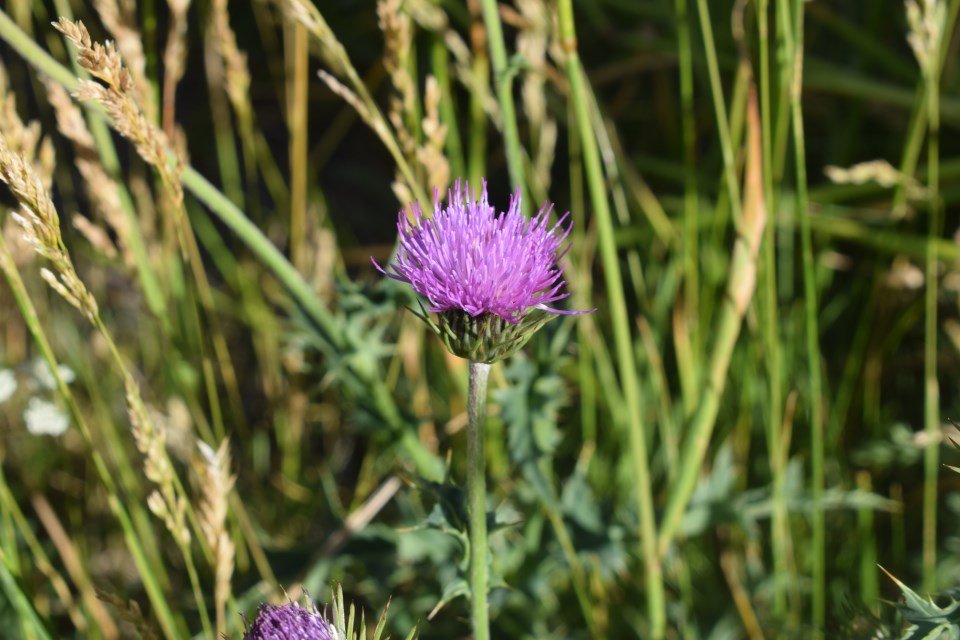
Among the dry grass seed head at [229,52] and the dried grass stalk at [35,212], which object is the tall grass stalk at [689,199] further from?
the dried grass stalk at [35,212]

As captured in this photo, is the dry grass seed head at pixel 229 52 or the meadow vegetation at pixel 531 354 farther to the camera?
the dry grass seed head at pixel 229 52

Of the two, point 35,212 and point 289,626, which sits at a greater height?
point 35,212

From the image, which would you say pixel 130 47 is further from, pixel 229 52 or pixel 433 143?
pixel 433 143

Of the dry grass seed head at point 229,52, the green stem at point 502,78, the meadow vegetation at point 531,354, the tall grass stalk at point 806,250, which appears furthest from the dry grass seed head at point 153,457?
the tall grass stalk at point 806,250

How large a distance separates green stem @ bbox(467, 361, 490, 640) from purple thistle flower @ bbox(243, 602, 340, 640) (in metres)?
0.15

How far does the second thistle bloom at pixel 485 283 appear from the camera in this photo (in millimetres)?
748

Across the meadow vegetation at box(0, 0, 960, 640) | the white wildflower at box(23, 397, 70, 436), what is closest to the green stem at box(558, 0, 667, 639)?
the meadow vegetation at box(0, 0, 960, 640)

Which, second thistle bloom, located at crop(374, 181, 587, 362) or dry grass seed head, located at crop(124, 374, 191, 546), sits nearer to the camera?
second thistle bloom, located at crop(374, 181, 587, 362)

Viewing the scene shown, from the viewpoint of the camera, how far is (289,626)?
28.1 inches

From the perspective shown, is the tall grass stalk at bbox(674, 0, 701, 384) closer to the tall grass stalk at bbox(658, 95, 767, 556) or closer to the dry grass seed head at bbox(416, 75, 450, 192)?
the tall grass stalk at bbox(658, 95, 767, 556)

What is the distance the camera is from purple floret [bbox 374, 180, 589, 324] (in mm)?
749

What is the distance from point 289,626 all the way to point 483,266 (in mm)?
323

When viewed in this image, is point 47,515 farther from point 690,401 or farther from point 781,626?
point 781,626

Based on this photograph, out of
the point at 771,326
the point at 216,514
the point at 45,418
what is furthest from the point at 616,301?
the point at 45,418
